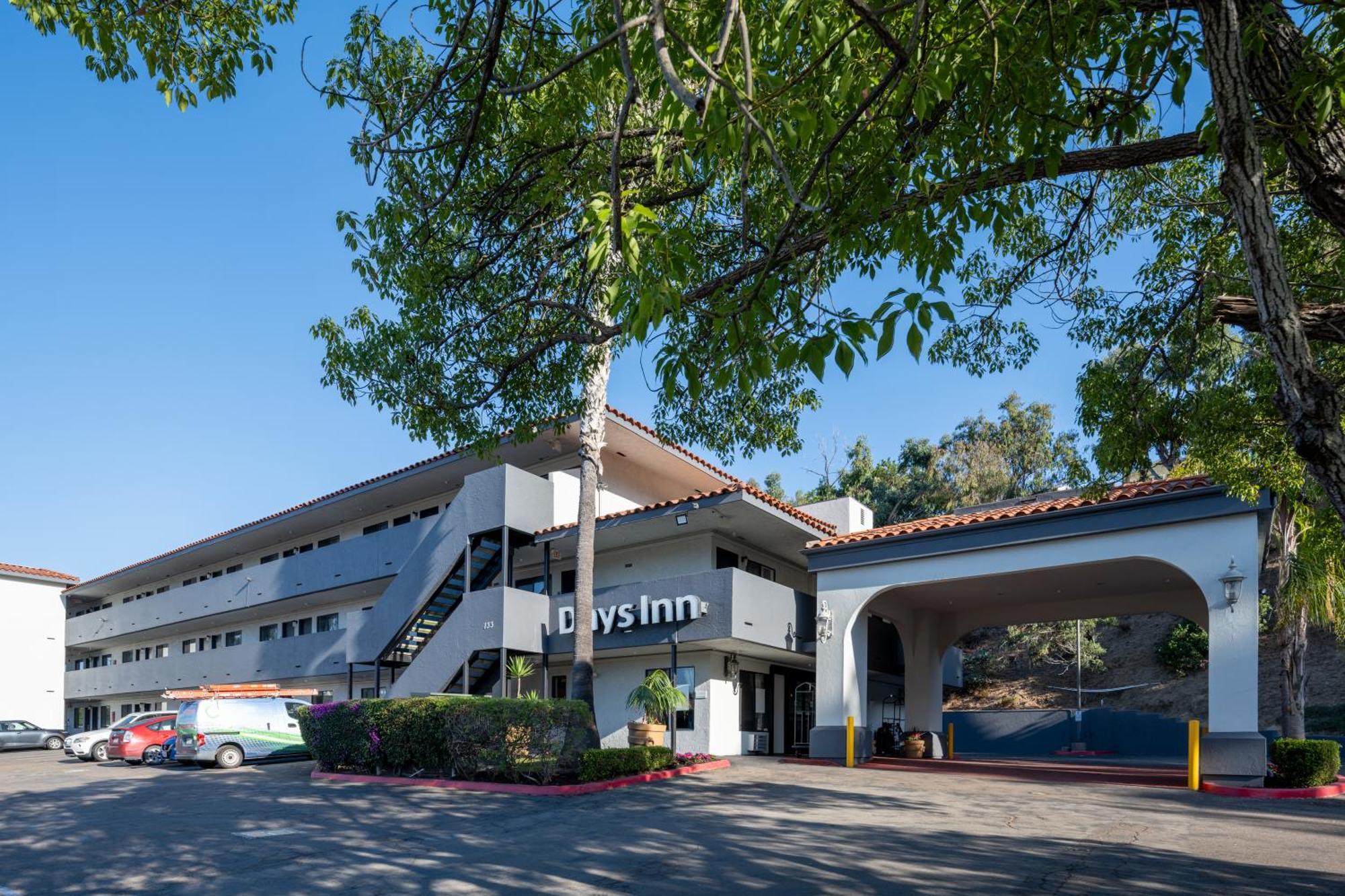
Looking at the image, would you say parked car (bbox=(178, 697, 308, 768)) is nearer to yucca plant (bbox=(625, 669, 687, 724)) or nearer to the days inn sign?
the days inn sign

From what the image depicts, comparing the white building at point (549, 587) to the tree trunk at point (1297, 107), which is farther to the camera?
the white building at point (549, 587)

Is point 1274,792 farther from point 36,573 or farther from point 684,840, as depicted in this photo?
point 36,573

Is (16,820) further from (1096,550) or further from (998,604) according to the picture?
(998,604)

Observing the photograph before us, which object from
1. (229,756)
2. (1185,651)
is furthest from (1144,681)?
(229,756)

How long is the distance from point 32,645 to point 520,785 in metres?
41.9

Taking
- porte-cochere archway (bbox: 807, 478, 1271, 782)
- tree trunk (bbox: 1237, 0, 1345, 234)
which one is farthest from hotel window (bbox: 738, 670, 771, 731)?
tree trunk (bbox: 1237, 0, 1345, 234)

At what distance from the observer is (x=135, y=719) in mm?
30828

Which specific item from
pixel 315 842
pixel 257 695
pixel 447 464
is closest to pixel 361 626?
pixel 257 695

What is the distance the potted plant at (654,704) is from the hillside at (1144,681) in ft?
86.2

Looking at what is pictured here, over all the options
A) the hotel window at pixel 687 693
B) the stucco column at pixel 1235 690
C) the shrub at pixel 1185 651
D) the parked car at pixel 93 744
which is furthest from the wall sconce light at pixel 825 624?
the shrub at pixel 1185 651

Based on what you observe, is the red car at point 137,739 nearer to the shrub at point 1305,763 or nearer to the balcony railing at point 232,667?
the balcony railing at point 232,667

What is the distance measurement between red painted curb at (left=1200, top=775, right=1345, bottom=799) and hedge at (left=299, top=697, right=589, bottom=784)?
10436 millimetres

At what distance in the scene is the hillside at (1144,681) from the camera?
4069 centimetres

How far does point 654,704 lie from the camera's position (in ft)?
70.7
